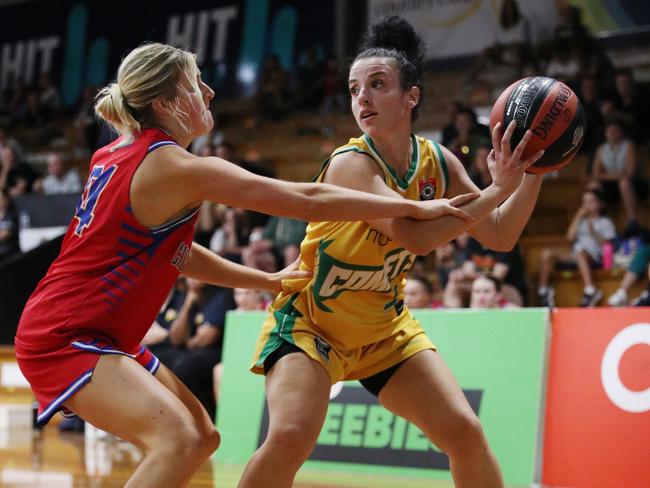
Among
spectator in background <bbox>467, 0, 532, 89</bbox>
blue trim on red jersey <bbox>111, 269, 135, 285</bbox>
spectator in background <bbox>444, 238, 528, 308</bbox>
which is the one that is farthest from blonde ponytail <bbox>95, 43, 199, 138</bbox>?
spectator in background <bbox>467, 0, 532, 89</bbox>

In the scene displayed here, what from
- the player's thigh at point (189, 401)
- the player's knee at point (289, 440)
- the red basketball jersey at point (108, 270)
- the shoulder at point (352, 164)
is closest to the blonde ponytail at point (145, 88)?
the red basketball jersey at point (108, 270)

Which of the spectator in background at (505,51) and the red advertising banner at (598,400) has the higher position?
the spectator in background at (505,51)

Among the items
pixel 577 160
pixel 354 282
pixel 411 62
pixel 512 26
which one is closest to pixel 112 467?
pixel 354 282

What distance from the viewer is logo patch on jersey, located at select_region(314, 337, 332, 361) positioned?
3.57 meters

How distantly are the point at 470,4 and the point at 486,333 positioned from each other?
7992 mm

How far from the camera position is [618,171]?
9727 millimetres

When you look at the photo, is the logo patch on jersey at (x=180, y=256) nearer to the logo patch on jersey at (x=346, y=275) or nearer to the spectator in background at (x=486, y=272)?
the logo patch on jersey at (x=346, y=275)

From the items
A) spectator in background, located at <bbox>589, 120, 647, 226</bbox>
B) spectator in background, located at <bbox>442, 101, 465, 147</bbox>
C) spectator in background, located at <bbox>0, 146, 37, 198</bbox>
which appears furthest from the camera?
spectator in background, located at <bbox>0, 146, 37, 198</bbox>

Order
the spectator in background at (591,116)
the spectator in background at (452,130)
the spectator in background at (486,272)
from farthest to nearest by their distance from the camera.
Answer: the spectator in background at (452,130), the spectator in background at (591,116), the spectator in background at (486,272)

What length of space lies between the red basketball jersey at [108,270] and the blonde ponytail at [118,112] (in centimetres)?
8

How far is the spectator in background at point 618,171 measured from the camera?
9.41m

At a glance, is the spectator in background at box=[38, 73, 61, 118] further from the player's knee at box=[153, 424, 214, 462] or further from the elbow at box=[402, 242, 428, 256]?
the player's knee at box=[153, 424, 214, 462]

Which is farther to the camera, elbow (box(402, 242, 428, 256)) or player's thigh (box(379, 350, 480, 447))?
player's thigh (box(379, 350, 480, 447))

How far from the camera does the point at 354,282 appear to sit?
3688 millimetres
